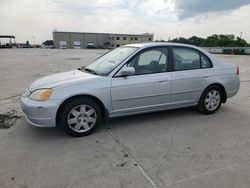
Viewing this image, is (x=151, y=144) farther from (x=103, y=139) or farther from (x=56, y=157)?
(x=56, y=157)

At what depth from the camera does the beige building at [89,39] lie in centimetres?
8175

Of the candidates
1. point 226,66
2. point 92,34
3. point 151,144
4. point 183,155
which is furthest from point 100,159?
point 92,34

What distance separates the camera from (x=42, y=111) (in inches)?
135

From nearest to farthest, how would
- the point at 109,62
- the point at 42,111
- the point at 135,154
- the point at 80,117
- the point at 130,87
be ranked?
1. the point at 135,154
2. the point at 42,111
3. the point at 80,117
4. the point at 130,87
5. the point at 109,62

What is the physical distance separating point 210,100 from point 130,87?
198 cm

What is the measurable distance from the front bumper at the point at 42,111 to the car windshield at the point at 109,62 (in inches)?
Result: 39.6

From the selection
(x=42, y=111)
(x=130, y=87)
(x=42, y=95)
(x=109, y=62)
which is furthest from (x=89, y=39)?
(x=42, y=111)

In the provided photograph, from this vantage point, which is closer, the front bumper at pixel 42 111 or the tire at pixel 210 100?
the front bumper at pixel 42 111

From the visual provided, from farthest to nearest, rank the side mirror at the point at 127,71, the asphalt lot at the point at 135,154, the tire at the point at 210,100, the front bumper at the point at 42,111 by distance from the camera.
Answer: the tire at the point at 210,100
the side mirror at the point at 127,71
the front bumper at the point at 42,111
the asphalt lot at the point at 135,154

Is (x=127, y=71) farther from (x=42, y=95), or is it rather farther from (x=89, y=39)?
(x=89, y=39)

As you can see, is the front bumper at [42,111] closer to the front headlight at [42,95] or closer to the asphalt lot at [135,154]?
the front headlight at [42,95]

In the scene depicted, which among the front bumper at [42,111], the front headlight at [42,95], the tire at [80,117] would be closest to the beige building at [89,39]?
the tire at [80,117]

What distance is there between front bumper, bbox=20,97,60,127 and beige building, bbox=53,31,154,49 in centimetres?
Answer: 7769

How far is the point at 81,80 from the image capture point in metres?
3.65
